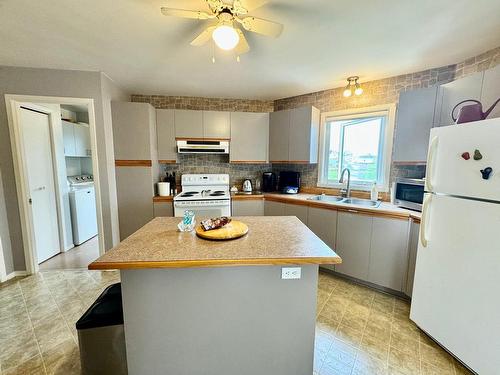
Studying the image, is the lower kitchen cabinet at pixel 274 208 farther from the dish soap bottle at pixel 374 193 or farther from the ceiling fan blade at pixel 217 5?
the ceiling fan blade at pixel 217 5

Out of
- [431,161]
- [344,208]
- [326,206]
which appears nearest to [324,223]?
[326,206]

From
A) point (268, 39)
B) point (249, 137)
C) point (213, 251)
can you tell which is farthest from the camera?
point (249, 137)

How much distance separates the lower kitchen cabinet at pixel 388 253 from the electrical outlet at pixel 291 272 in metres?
1.53

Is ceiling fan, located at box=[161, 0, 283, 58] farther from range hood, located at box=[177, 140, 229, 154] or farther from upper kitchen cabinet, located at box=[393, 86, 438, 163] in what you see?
range hood, located at box=[177, 140, 229, 154]

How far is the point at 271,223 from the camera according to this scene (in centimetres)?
176

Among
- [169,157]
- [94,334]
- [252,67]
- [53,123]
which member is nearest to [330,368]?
[94,334]

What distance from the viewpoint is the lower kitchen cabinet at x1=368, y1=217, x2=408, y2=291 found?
2.14 metres

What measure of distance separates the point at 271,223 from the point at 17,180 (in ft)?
10.0

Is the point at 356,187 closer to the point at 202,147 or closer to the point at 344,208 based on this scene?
the point at 344,208

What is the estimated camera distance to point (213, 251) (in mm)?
1191

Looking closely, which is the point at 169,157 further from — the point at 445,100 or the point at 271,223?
the point at 445,100

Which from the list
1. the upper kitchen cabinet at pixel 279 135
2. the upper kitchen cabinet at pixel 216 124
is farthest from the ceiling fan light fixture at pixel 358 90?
the upper kitchen cabinet at pixel 216 124

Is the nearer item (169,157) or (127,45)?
(127,45)

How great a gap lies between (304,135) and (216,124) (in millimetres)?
1385
